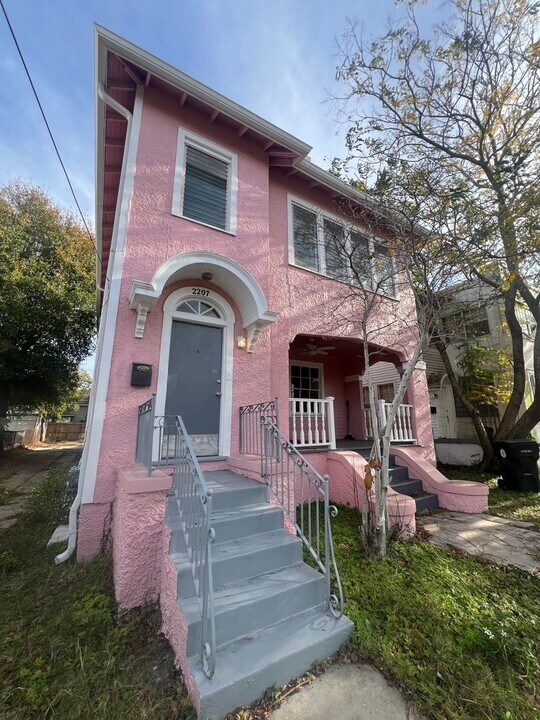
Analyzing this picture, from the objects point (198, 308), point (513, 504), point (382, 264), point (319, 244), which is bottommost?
point (513, 504)

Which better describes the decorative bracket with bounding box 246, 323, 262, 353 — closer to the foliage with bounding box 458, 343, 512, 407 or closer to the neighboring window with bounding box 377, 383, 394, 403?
the neighboring window with bounding box 377, 383, 394, 403

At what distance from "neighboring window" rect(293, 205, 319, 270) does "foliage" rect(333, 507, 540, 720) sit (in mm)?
5523

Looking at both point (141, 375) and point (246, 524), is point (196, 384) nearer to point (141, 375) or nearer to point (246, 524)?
point (141, 375)

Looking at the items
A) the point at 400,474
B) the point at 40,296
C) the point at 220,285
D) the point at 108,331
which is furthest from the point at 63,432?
the point at 400,474

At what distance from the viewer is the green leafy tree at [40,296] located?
11.1 m

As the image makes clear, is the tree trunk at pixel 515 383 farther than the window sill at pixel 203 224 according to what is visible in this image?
Yes

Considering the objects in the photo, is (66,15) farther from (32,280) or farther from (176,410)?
(32,280)

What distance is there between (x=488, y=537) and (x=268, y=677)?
421cm

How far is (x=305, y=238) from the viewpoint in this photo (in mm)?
6906

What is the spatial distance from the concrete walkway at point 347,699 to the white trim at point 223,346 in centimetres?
290

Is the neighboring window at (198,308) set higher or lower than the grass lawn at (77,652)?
higher

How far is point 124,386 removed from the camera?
409 cm

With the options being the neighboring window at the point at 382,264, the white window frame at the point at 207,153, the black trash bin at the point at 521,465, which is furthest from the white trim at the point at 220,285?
the black trash bin at the point at 521,465

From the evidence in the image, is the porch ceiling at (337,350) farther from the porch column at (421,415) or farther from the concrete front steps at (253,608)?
the concrete front steps at (253,608)
